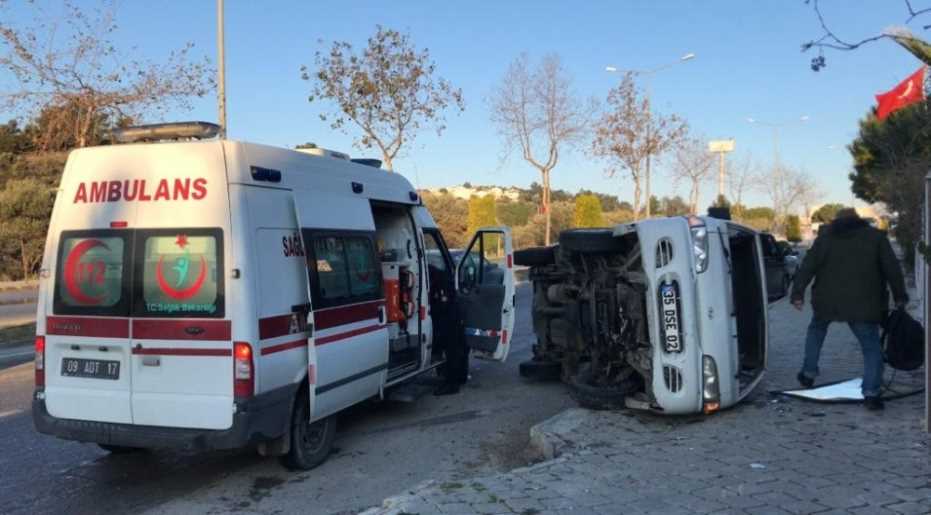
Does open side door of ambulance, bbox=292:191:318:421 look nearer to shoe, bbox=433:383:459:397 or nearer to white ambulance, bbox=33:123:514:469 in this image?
white ambulance, bbox=33:123:514:469

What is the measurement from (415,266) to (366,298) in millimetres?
1515

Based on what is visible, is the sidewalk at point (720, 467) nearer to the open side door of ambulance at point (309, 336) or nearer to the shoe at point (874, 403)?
the shoe at point (874, 403)

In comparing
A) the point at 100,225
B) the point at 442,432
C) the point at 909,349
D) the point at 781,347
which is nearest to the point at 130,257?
the point at 100,225

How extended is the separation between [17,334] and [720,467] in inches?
551

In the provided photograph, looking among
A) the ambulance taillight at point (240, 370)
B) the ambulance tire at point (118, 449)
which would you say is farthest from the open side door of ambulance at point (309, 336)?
the ambulance tire at point (118, 449)

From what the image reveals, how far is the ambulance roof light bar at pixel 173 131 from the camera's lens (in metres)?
5.59

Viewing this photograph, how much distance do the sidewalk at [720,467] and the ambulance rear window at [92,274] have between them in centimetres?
241

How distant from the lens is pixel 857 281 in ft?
20.5

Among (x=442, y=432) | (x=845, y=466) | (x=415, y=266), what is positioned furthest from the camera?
(x=415, y=266)

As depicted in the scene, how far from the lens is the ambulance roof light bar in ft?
18.3

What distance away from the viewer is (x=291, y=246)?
5.48 meters

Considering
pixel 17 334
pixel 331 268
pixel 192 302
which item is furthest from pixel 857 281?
pixel 17 334

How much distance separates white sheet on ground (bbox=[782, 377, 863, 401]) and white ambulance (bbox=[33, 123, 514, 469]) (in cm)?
407

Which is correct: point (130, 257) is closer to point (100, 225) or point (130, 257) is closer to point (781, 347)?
point (100, 225)
